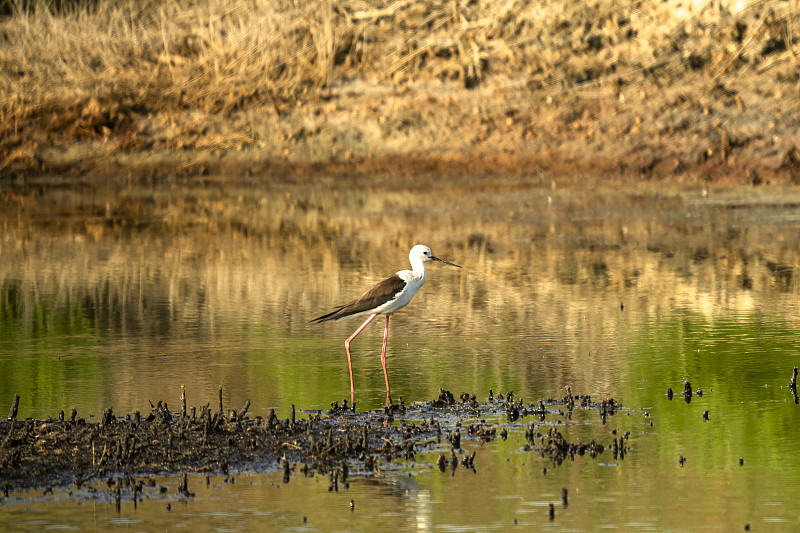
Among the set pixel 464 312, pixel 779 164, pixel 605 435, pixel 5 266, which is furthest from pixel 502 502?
pixel 779 164

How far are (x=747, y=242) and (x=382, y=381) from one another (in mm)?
8099

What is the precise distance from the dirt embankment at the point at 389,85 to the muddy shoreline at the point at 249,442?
14.5 m

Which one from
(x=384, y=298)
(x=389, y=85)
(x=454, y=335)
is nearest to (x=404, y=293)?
(x=384, y=298)

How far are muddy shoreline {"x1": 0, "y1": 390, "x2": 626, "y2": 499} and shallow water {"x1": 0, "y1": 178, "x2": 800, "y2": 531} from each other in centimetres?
14

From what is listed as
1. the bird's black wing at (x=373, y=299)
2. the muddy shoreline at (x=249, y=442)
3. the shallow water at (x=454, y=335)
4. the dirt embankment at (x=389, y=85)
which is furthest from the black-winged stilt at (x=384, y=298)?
the dirt embankment at (x=389, y=85)

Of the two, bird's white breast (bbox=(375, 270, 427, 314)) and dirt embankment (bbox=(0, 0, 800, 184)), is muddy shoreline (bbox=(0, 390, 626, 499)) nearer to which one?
bird's white breast (bbox=(375, 270, 427, 314))

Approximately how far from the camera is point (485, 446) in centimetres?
780

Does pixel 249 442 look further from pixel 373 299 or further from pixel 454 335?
pixel 454 335

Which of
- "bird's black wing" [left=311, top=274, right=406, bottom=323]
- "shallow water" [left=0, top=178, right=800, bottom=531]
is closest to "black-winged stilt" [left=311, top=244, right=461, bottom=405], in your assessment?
"bird's black wing" [left=311, top=274, right=406, bottom=323]

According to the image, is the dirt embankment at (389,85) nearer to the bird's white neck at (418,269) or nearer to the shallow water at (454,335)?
the shallow water at (454,335)

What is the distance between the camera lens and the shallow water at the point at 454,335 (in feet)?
22.3

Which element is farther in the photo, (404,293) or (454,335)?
(454,335)

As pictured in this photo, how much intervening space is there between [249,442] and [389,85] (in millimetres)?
16818

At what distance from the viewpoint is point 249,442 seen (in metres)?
7.59
